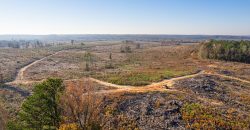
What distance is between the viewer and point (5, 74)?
81062 mm

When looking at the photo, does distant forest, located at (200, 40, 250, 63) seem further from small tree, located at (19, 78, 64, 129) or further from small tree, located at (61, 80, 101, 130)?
small tree, located at (19, 78, 64, 129)

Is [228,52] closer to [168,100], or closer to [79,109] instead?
[168,100]

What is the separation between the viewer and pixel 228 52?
11294cm

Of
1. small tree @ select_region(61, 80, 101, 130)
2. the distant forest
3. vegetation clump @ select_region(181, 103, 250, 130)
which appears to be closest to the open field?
vegetation clump @ select_region(181, 103, 250, 130)

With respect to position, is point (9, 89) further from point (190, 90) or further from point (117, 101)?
point (190, 90)

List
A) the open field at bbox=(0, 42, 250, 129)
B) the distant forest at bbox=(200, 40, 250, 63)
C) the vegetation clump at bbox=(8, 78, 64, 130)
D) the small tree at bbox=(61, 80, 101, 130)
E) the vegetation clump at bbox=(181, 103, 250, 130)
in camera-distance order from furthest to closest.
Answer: the distant forest at bbox=(200, 40, 250, 63)
the open field at bbox=(0, 42, 250, 129)
the vegetation clump at bbox=(181, 103, 250, 130)
the vegetation clump at bbox=(8, 78, 64, 130)
the small tree at bbox=(61, 80, 101, 130)

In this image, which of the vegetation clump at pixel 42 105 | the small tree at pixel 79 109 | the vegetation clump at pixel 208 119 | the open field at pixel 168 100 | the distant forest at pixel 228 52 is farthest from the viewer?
the distant forest at pixel 228 52

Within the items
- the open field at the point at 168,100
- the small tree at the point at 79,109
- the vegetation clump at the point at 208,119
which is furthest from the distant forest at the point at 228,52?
the small tree at the point at 79,109

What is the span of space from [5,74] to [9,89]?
2080 cm

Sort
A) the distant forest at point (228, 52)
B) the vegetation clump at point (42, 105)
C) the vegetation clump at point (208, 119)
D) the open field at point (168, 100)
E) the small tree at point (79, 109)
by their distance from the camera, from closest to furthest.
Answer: the small tree at point (79, 109) < the vegetation clump at point (42, 105) < the vegetation clump at point (208, 119) < the open field at point (168, 100) < the distant forest at point (228, 52)

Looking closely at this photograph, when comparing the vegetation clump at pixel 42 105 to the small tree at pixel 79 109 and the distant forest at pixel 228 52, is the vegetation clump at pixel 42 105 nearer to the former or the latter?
the small tree at pixel 79 109

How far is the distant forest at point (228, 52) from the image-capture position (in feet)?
362

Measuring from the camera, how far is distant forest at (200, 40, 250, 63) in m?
110

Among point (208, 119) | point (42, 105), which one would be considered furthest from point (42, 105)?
point (208, 119)
